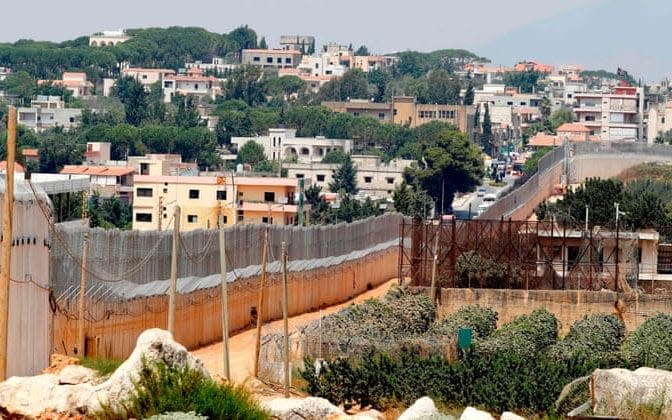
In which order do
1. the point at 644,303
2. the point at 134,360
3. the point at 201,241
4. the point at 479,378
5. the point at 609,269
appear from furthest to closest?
the point at 609,269 < the point at 644,303 < the point at 201,241 < the point at 479,378 < the point at 134,360

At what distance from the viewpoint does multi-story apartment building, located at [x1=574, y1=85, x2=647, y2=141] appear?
175125 mm

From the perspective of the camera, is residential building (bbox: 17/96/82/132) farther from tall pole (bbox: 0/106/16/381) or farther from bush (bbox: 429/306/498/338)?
tall pole (bbox: 0/106/16/381)

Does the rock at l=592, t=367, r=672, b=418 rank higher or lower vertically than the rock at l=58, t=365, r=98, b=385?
lower

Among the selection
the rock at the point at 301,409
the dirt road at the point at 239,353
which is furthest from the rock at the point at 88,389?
the dirt road at the point at 239,353

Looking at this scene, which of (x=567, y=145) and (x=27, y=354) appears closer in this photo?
(x=27, y=354)

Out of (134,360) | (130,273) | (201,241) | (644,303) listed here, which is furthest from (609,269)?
(134,360)

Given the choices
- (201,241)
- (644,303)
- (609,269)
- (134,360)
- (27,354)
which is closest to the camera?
(134,360)

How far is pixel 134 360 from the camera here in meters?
21.8

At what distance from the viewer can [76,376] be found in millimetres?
22531

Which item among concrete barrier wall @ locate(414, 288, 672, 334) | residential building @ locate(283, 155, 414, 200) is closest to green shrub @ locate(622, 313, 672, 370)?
concrete barrier wall @ locate(414, 288, 672, 334)

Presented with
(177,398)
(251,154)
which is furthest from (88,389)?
(251,154)

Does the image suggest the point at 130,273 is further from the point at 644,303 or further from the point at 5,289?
the point at 644,303

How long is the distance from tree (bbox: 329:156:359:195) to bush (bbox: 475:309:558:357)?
9856 centimetres

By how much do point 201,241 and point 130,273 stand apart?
431 cm
